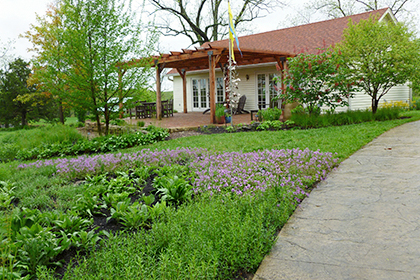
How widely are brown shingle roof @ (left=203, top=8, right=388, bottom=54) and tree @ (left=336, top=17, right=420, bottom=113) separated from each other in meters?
4.77

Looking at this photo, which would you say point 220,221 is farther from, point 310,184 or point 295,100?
point 295,100

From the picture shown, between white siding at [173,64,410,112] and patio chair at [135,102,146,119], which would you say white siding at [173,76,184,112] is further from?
patio chair at [135,102,146,119]

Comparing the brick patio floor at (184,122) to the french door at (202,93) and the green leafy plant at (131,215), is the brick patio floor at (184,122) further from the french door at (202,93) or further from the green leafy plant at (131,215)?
the green leafy plant at (131,215)

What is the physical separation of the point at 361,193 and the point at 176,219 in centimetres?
206

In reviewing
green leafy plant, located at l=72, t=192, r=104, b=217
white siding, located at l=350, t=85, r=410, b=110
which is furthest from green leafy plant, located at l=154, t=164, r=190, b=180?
white siding, located at l=350, t=85, r=410, b=110

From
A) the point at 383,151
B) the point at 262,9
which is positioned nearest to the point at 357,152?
the point at 383,151

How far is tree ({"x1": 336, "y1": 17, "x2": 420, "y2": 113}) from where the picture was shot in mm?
9062

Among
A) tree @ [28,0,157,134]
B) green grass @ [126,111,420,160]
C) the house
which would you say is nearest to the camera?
green grass @ [126,111,420,160]

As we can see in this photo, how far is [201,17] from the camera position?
25.8 meters

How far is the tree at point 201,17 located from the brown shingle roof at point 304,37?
753 cm

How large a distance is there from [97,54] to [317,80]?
6.63 m

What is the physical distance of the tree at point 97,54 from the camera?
7465 mm

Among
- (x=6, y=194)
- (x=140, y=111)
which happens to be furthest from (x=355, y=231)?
(x=140, y=111)

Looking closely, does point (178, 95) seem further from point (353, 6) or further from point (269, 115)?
point (353, 6)
